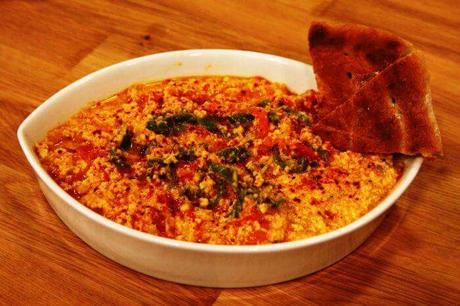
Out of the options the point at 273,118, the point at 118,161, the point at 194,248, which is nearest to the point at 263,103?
the point at 273,118

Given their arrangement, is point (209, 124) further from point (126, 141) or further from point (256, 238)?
point (256, 238)

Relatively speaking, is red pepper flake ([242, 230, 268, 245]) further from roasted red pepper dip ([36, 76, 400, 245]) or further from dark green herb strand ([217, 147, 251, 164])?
dark green herb strand ([217, 147, 251, 164])

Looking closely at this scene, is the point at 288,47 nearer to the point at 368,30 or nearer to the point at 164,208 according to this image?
the point at 368,30

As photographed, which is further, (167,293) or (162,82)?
(162,82)

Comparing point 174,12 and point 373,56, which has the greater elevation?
point 373,56

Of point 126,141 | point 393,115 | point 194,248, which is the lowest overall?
point 126,141

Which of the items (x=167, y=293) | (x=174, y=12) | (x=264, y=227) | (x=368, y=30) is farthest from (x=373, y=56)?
(x=174, y=12)

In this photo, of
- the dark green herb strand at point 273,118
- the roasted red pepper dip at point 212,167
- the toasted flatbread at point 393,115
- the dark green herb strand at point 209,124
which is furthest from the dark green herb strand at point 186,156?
the toasted flatbread at point 393,115

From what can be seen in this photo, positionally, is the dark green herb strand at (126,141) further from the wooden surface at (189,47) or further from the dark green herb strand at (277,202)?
the dark green herb strand at (277,202)
